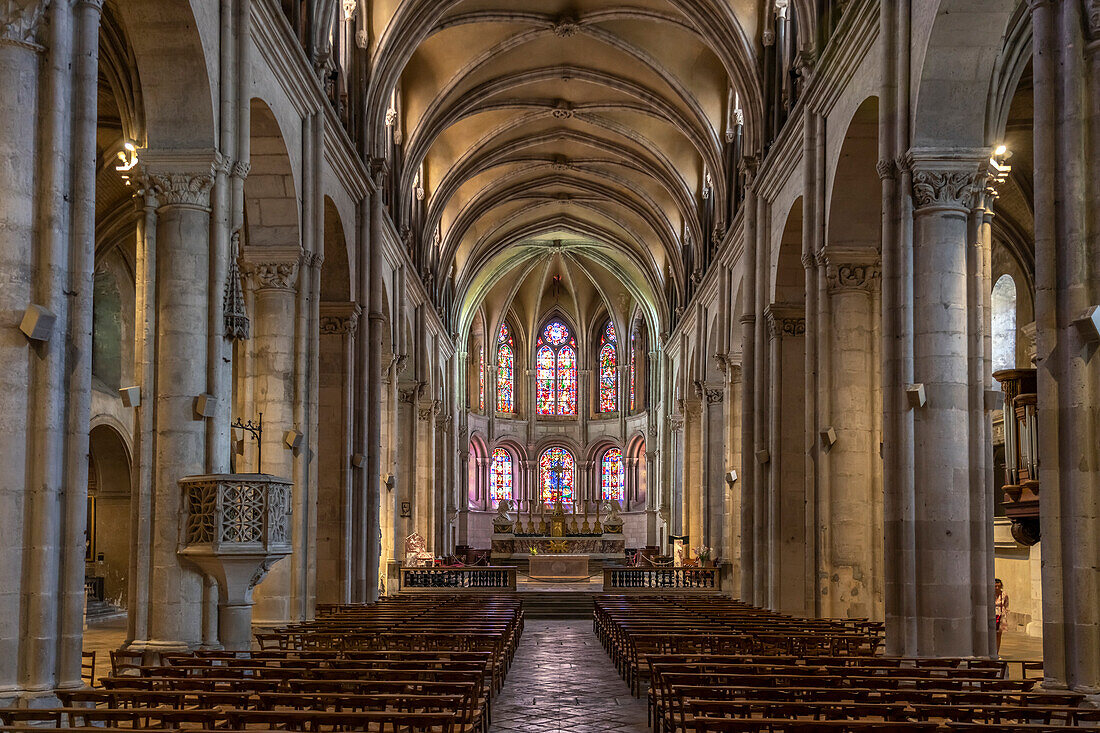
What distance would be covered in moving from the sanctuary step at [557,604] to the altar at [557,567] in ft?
25.5

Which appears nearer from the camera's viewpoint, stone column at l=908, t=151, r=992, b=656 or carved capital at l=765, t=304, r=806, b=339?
stone column at l=908, t=151, r=992, b=656

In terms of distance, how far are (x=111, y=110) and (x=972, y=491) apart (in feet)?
60.6

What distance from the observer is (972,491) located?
50.7 ft

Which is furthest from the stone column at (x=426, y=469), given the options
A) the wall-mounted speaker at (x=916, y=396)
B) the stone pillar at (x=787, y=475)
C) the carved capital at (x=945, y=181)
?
the carved capital at (x=945, y=181)

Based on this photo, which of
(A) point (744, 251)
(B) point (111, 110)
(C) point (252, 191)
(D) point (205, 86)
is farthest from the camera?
(A) point (744, 251)

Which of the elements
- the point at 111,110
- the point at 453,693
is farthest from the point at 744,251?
the point at 453,693

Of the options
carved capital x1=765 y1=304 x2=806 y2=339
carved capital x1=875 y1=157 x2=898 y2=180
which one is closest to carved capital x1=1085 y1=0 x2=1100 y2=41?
carved capital x1=875 y1=157 x2=898 y2=180

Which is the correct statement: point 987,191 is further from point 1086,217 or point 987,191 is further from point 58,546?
point 58,546

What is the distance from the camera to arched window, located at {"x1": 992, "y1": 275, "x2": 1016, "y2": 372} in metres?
27.0

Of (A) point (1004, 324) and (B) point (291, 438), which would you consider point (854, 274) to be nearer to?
(A) point (1004, 324)

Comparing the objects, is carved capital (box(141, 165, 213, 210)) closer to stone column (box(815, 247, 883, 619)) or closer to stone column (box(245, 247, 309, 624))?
stone column (box(245, 247, 309, 624))

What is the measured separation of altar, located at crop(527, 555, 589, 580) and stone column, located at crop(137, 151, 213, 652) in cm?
2725

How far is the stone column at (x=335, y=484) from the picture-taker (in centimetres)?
2484

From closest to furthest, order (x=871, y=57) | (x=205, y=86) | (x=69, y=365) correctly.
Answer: (x=69, y=365)
(x=205, y=86)
(x=871, y=57)
